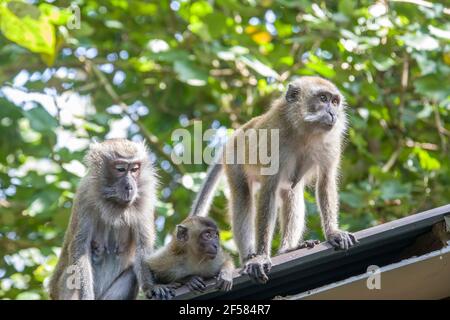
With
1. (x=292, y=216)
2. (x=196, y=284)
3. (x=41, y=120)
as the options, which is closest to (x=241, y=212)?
(x=292, y=216)

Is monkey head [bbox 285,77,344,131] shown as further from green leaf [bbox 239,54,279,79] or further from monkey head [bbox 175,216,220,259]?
green leaf [bbox 239,54,279,79]

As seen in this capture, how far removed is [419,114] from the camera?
36.2 feet

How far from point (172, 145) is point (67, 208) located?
6.24ft

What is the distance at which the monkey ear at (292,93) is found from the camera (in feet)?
25.9

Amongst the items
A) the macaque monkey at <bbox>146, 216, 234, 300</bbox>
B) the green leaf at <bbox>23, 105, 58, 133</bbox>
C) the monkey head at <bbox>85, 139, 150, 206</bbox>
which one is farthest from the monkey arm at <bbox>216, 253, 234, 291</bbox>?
the green leaf at <bbox>23, 105, 58, 133</bbox>

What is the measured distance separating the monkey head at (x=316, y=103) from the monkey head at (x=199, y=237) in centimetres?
142

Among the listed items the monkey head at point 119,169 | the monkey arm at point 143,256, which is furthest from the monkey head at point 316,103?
the monkey arm at point 143,256

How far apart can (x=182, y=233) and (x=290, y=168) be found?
1.25 metres

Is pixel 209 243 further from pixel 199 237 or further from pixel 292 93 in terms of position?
pixel 292 93

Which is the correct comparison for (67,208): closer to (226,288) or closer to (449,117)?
(226,288)

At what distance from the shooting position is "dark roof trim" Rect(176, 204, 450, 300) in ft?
17.7

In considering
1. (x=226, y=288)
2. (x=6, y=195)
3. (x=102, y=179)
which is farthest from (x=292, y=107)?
(x=6, y=195)

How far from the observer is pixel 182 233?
23.4 ft

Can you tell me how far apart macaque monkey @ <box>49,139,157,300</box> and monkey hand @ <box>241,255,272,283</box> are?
1400 mm
